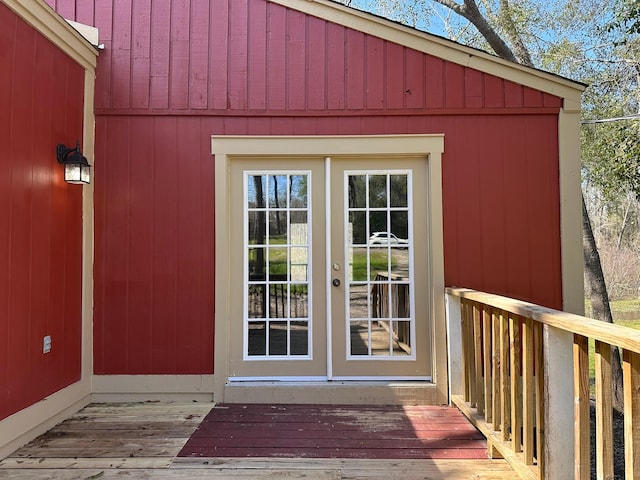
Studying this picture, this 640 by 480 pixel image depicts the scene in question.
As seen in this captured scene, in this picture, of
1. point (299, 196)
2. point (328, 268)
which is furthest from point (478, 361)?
point (299, 196)

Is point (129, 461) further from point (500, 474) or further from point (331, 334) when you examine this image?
point (500, 474)

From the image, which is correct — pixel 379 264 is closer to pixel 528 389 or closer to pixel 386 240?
pixel 386 240

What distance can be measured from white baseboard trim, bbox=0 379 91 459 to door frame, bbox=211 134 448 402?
1004 millimetres

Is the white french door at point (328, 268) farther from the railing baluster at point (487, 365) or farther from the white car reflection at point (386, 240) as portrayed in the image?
the railing baluster at point (487, 365)

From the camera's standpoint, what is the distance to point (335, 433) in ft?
9.61

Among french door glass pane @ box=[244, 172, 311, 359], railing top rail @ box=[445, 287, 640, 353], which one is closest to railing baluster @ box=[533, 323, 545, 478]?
railing top rail @ box=[445, 287, 640, 353]

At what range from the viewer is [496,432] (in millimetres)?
2537

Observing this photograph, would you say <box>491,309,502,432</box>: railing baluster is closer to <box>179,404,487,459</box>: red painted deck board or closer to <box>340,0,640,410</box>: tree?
<box>179,404,487,459</box>: red painted deck board

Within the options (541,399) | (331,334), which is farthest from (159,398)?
(541,399)

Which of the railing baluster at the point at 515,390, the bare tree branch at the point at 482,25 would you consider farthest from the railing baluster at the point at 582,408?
the bare tree branch at the point at 482,25

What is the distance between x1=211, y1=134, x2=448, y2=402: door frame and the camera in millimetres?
3564

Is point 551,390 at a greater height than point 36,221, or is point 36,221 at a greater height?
point 36,221

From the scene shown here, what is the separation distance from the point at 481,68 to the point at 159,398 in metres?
3.67

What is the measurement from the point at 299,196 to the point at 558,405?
2.37m
